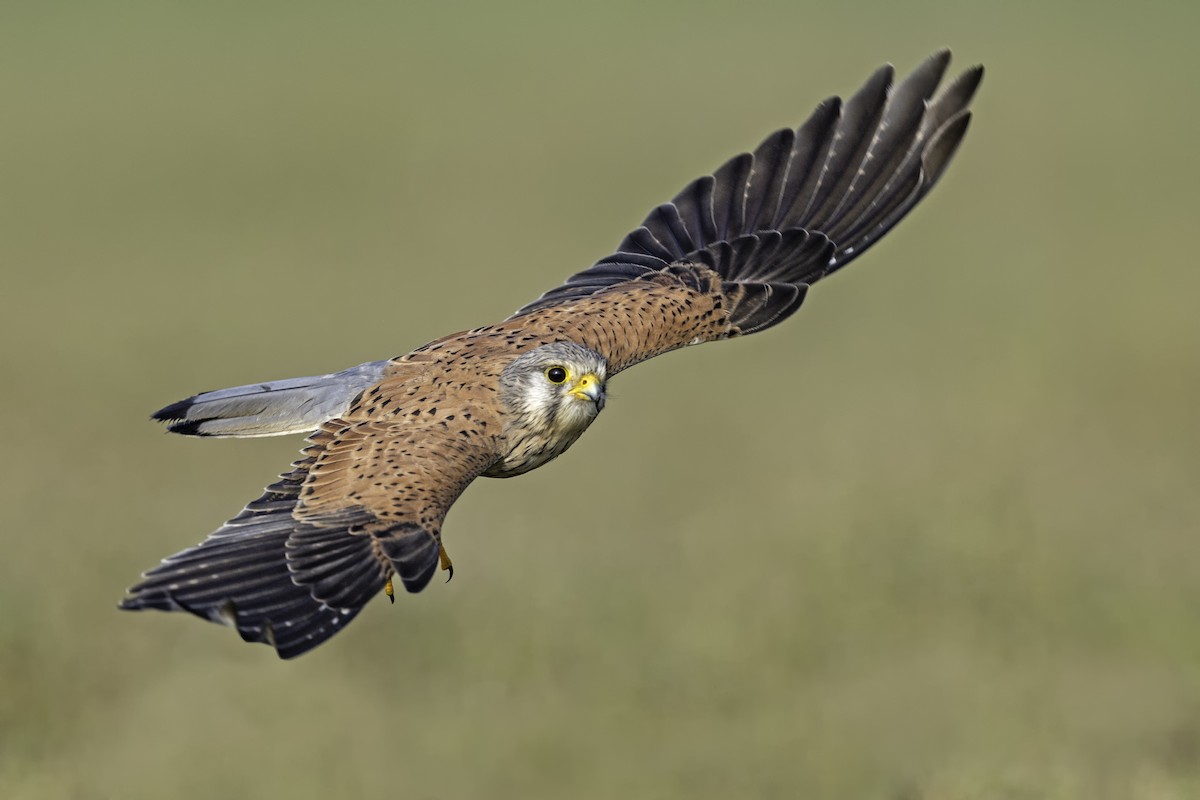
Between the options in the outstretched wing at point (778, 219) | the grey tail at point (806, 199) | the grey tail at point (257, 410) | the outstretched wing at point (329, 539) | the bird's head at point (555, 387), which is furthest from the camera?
the grey tail at point (806, 199)

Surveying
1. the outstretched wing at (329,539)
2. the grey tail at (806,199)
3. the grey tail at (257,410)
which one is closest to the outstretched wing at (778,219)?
the grey tail at (806,199)

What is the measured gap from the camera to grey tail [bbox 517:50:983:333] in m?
10.8

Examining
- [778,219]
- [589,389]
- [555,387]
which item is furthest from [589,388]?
[778,219]

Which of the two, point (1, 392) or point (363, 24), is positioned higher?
point (363, 24)

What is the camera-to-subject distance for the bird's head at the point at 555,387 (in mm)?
9555

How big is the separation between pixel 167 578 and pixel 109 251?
1762cm

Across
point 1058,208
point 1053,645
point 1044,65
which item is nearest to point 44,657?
point 1053,645

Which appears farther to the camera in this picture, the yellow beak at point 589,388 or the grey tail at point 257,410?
the grey tail at point 257,410

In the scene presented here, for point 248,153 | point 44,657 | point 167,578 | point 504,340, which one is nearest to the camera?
point 167,578

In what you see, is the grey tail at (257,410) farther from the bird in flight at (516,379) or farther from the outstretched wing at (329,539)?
the outstretched wing at (329,539)

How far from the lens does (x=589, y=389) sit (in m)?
9.69

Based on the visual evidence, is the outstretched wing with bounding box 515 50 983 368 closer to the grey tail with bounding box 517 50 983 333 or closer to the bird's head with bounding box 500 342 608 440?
the grey tail with bounding box 517 50 983 333

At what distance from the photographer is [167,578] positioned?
8273 millimetres

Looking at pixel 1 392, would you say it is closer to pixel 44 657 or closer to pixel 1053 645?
pixel 44 657
